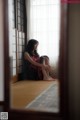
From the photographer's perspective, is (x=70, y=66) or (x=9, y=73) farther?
(x=9, y=73)

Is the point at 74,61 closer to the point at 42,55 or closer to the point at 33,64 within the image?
the point at 42,55

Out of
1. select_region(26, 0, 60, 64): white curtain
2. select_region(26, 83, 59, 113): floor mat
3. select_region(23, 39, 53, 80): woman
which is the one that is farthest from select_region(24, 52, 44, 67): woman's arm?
select_region(26, 83, 59, 113): floor mat

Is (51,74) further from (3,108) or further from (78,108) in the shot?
(3,108)

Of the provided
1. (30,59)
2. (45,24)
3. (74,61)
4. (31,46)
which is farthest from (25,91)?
(45,24)

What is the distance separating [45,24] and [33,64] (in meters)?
0.42

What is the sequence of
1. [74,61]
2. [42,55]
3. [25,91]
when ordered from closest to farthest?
[74,61]
[42,55]
[25,91]

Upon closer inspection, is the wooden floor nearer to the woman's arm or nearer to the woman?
the woman

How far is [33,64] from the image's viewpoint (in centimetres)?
233

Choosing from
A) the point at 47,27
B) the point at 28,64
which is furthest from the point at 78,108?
the point at 47,27

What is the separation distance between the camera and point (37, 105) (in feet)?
7.66

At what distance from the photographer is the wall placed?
83.6 inches

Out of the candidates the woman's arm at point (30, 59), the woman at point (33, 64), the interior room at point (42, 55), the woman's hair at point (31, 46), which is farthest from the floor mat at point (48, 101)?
the woman's hair at point (31, 46)

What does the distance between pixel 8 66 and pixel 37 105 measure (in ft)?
1.66

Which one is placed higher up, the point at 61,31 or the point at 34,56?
the point at 61,31
